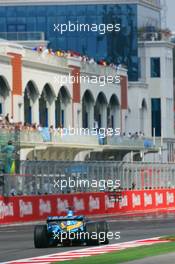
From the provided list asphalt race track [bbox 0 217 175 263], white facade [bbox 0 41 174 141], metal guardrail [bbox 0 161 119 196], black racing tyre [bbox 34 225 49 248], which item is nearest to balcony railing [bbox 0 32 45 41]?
white facade [bbox 0 41 174 141]

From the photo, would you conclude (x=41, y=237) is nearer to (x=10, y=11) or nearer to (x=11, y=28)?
(x=10, y=11)

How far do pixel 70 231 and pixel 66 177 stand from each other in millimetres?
27544

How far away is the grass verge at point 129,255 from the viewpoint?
36656mm

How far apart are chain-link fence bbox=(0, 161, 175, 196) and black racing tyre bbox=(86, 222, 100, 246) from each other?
62.6ft

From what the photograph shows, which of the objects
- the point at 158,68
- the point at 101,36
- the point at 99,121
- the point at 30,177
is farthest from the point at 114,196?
the point at 158,68

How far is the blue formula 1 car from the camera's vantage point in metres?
42.4

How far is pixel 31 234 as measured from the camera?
54375 millimetres

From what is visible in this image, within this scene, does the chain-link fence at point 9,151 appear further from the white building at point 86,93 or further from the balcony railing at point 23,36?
the balcony railing at point 23,36

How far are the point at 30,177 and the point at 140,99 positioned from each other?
4819cm

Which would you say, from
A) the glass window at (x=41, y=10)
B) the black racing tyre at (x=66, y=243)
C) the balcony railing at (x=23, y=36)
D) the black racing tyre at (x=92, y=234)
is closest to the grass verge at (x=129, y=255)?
the black racing tyre at (x=92, y=234)

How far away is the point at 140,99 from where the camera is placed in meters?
116

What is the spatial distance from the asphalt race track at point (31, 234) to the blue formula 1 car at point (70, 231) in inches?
15.1

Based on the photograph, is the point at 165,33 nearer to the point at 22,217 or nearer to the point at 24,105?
the point at 24,105

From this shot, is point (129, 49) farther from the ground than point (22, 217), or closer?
farther from the ground
